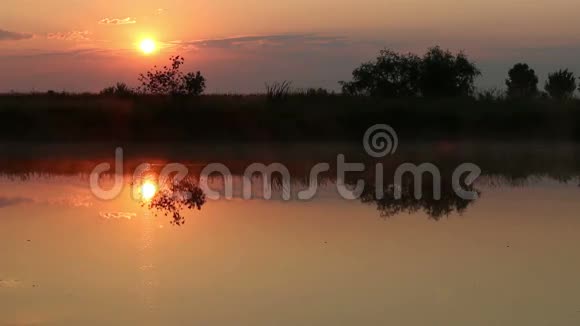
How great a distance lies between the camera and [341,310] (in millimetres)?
4887

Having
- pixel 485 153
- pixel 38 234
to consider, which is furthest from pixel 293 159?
pixel 38 234

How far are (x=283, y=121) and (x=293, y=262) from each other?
47.9ft

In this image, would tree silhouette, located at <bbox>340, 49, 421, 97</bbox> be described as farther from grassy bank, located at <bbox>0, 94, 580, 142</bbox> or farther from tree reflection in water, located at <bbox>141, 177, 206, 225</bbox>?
tree reflection in water, located at <bbox>141, 177, 206, 225</bbox>

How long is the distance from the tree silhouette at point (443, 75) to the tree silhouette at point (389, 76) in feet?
1.02

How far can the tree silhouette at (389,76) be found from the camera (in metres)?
29.8

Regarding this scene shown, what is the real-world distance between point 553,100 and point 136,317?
18550 millimetres

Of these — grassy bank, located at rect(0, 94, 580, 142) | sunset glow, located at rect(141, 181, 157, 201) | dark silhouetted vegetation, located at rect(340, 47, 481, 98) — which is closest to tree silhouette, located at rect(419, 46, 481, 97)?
dark silhouetted vegetation, located at rect(340, 47, 481, 98)

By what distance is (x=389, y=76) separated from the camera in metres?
30.9

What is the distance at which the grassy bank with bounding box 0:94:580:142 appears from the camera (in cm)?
2055
